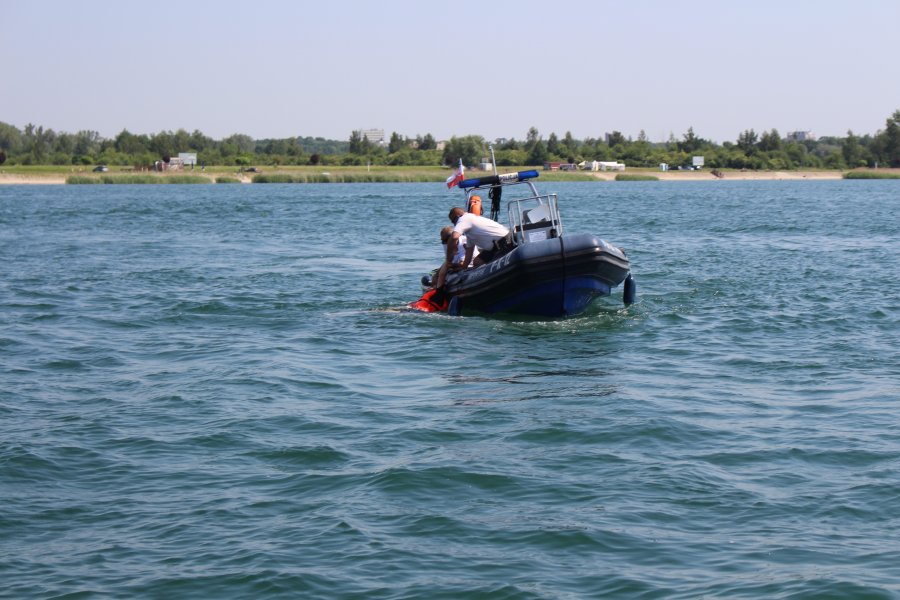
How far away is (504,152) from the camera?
468ft

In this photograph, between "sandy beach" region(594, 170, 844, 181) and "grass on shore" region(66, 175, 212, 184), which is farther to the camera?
"sandy beach" region(594, 170, 844, 181)

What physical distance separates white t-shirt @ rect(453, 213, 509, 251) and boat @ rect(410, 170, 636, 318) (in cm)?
54

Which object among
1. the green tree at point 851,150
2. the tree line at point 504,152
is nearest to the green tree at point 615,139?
the tree line at point 504,152

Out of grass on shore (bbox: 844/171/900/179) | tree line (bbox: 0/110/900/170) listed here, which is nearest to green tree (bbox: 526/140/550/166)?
tree line (bbox: 0/110/900/170)

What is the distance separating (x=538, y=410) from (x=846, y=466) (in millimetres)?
2974

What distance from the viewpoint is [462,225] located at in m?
15.9

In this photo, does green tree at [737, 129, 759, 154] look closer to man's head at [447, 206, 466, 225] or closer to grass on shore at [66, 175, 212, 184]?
grass on shore at [66, 175, 212, 184]

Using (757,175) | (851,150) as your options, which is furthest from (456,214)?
(851,150)

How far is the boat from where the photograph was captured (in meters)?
14.3

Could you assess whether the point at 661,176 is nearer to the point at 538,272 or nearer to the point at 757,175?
the point at 757,175

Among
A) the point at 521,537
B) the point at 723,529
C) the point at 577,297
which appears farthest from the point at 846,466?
the point at 577,297

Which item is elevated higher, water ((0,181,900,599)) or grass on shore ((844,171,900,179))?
grass on shore ((844,171,900,179))

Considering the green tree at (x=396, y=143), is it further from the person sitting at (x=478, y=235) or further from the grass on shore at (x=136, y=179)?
the person sitting at (x=478, y=235)

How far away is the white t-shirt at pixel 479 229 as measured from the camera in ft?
52.1
